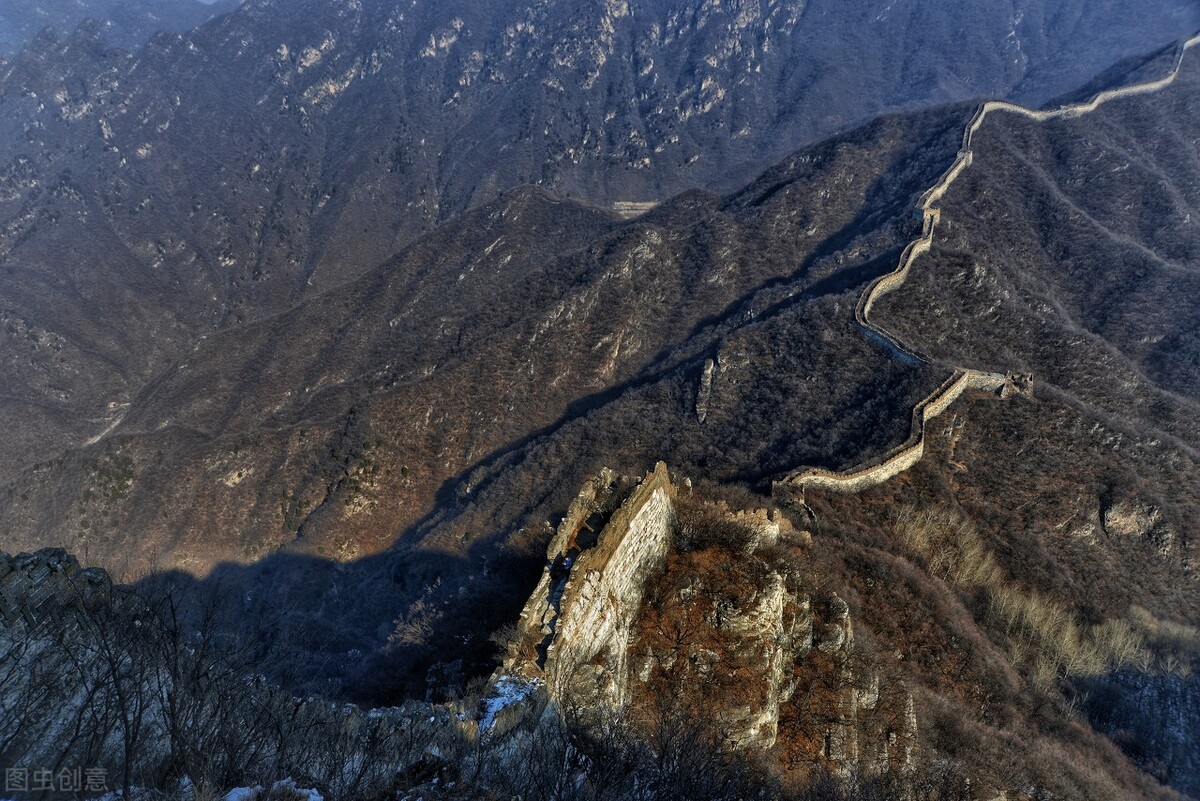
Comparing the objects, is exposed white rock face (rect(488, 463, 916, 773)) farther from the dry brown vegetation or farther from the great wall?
the great wall

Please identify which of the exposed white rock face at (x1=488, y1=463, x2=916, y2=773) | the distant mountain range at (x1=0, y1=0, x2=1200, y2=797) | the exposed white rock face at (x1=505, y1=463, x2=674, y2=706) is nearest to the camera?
the exposed white rock face at (x1=505, y1=463, x2=674, y2=706)

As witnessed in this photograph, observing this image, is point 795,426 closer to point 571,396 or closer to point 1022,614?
point 1022,614

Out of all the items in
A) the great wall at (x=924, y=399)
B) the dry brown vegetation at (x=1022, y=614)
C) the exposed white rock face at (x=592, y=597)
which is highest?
the great wall at (x=924, y=399)

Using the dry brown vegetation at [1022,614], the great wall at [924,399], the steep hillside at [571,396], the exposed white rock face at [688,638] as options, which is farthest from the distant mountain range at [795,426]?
the exposed white rock face at [688,638]

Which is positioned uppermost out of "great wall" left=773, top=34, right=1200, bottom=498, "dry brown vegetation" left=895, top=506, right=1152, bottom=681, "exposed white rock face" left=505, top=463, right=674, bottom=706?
"great wall" left=773, top=34, right=1200, bottom=498

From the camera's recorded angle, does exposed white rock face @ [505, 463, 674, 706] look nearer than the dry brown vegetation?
Yes

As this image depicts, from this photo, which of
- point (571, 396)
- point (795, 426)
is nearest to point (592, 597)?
point (795, 426)

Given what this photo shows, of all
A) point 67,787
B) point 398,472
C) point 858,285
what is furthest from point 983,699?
point 398,472

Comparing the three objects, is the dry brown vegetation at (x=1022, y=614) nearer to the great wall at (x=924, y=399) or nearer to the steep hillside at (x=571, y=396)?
the great wall at (x=924, y=399)

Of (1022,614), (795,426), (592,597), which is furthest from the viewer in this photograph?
(795,426)

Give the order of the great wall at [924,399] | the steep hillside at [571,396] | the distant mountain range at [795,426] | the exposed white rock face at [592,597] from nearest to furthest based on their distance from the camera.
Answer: the exposed white rock face at [592,597] < the distant mountain range at [795,426] < the great wall at [924,399] < the steep hillside at [571,396]

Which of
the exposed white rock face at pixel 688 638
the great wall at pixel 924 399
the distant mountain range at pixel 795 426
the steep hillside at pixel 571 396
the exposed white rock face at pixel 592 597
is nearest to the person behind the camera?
the exposed white rock face at pixel 592 597

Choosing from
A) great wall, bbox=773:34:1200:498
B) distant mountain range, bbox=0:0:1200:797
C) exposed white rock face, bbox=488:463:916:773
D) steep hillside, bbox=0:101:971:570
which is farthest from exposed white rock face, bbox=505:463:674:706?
steep hillside, bbox=0:101:971:570
